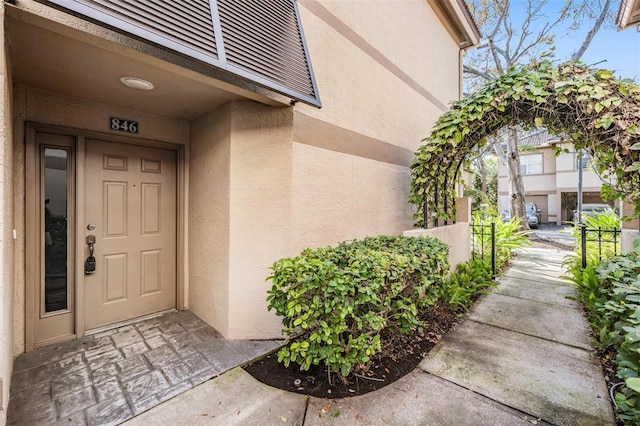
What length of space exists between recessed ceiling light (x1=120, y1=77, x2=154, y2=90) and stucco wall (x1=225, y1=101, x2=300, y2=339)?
89 cm

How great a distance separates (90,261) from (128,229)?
55cm

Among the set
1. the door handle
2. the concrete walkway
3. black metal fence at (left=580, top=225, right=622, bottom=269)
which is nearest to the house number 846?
the door handle

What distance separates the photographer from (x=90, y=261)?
3.49 metres

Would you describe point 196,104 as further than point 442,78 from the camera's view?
No

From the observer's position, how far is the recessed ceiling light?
2865 mm

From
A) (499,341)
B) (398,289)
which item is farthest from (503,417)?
(499,341)

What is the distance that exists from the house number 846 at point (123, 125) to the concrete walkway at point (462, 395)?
3140 millimetres

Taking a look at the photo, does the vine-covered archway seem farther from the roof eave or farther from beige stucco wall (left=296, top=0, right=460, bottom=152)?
the roof eave

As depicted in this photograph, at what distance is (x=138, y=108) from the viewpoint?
3646 millimetres

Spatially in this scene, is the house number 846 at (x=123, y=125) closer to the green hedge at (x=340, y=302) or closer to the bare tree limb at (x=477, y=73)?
the green hedge at (x=340, y=302)

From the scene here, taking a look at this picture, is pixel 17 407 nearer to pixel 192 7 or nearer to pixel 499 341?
pixel 192 7

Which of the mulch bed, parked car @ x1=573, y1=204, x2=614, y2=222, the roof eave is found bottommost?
the mulch bed

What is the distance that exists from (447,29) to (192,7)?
23.6 feet

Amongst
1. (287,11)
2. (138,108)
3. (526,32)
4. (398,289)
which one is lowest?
(398,289)
